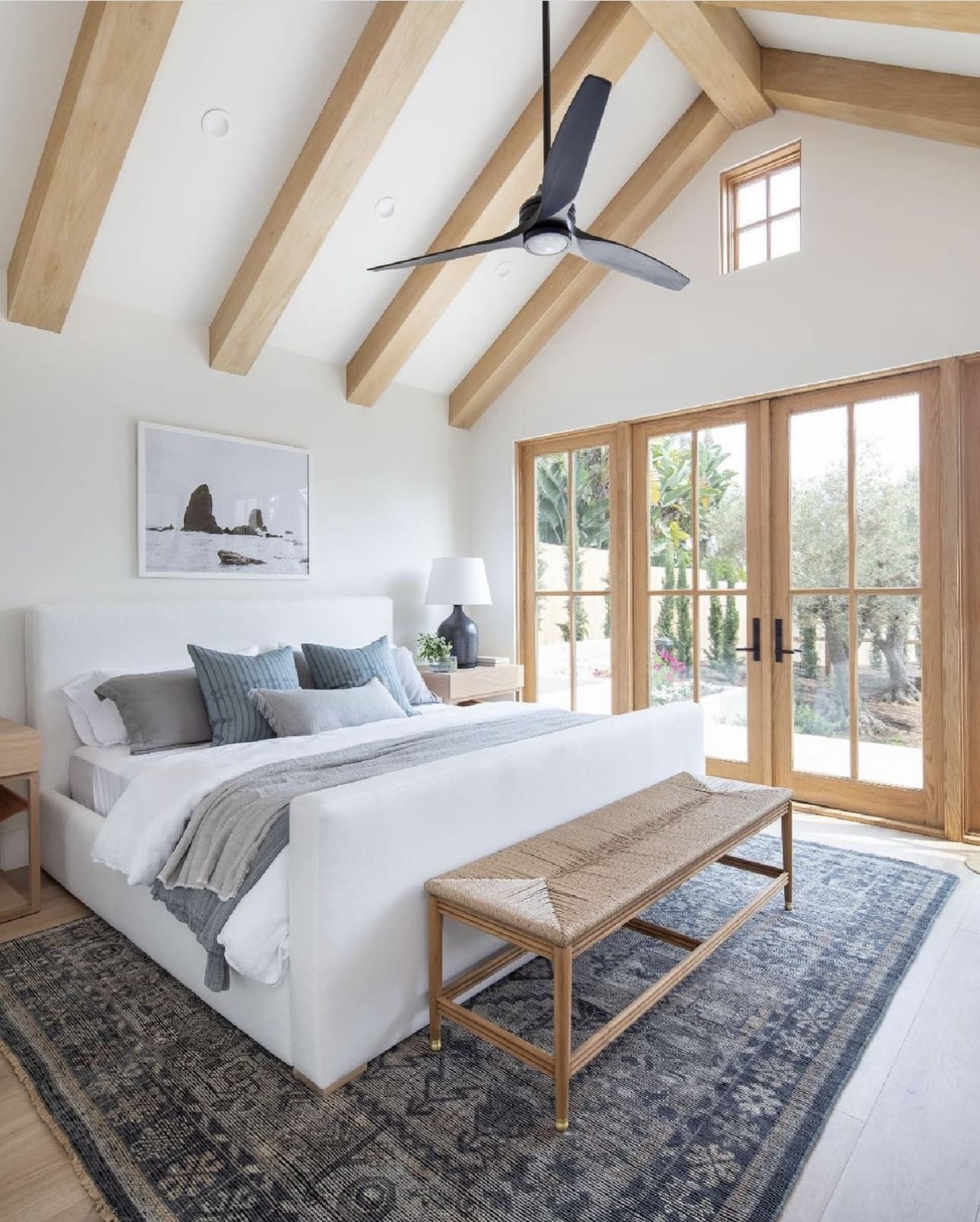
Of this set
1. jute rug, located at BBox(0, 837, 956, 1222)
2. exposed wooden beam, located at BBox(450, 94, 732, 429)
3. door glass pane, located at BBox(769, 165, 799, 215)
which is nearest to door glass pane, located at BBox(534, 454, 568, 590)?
exposed wooden beam, located at BBox(450, 94, 732, 429)

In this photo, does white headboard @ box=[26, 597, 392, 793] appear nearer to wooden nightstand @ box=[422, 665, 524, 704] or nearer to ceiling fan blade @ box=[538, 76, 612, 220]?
wooden nightstand @ box=[422, 665, 524, 704]

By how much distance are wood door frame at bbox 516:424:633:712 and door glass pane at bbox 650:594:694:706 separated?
0.16m

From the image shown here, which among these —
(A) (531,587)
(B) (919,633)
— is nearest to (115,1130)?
(B) (919,633)

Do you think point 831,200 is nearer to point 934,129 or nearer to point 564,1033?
point 934,129

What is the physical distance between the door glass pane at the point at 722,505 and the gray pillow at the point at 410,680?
1.71 metres

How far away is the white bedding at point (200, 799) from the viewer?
1.78m

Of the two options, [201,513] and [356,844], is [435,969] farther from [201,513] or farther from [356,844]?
[201,513]

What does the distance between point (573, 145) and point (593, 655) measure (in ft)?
10.4

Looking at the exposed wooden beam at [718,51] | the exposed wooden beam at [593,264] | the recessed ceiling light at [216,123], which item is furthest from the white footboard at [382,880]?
the exposed wooden beam at [593,264]

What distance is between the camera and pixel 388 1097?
5.59ft

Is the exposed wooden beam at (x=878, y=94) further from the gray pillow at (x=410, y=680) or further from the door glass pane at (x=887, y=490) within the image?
the gray pillow at (x=410, y=680)

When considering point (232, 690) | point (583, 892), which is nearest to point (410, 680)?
point (232, 690)

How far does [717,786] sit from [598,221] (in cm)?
329

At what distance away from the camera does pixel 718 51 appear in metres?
3.33
